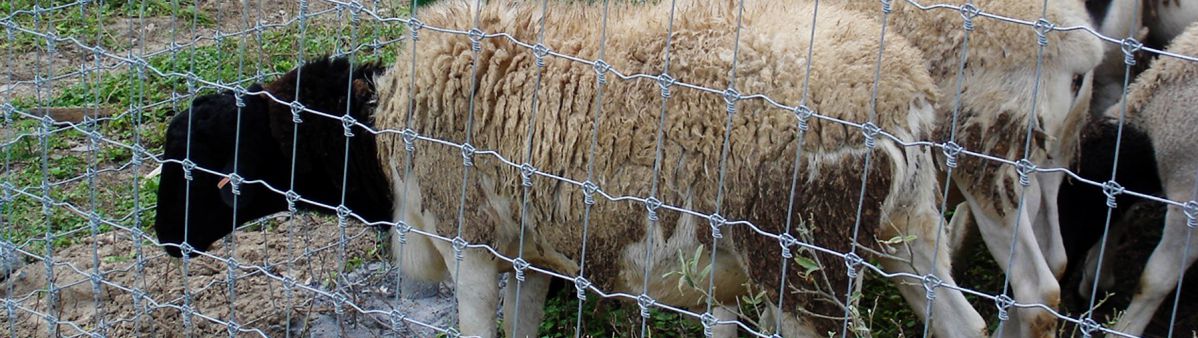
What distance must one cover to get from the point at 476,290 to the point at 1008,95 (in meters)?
2.01

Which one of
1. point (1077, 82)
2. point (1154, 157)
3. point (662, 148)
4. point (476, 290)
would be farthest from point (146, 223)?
point (1154, 157)

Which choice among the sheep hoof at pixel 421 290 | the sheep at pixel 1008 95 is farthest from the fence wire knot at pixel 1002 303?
the sheep hoof at pixel 421 290

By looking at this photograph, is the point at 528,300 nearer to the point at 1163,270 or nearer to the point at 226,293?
the point at 226,293

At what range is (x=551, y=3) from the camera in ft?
14.4

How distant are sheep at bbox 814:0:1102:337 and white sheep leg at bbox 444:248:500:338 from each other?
5.29 feet

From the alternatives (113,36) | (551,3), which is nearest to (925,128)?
(551,3)

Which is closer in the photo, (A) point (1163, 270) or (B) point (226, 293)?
(A) point (1163, 270)

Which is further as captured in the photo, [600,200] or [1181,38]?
[1181,38]

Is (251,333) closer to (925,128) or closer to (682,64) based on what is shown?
(682,64)

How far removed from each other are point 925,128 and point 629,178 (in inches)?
34.5

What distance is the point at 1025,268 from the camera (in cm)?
499

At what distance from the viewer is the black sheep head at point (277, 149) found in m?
4.56

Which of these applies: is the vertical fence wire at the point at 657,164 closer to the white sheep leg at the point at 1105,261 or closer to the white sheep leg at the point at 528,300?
the white sheep leg at the point at 528,300

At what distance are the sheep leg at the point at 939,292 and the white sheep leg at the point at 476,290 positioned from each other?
1.30 meters
